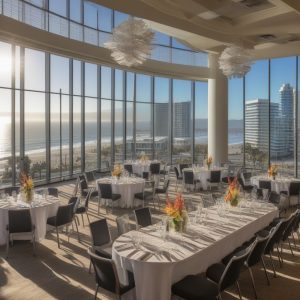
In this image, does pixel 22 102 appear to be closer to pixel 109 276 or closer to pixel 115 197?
pixel 115 197

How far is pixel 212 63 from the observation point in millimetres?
A: 16203

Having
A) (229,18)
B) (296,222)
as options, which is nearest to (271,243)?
(296,222)

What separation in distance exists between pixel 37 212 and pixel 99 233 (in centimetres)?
187

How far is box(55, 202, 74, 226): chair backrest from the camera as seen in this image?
693cm

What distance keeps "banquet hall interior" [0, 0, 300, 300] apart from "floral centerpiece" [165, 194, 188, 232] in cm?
2

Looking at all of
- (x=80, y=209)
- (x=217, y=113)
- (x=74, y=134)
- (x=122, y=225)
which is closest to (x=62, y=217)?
(x=80, y=209)

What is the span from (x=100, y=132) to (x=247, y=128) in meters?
6.42

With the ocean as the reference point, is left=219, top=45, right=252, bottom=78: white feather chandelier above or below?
above

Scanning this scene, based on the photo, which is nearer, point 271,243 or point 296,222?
point 271,243

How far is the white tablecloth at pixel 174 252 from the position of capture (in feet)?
14.0

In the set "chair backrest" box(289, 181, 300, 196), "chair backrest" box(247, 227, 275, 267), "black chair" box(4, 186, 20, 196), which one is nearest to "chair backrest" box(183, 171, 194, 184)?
"chair backrest" box(289, 181, 300, 196)

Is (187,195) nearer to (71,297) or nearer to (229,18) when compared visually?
(229,18)

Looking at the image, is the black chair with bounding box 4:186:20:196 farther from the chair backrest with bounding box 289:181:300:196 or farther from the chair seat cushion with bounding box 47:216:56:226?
the chair backrest with bounding box 289:181:300:196

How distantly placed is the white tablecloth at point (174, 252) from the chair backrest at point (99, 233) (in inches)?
23.7
